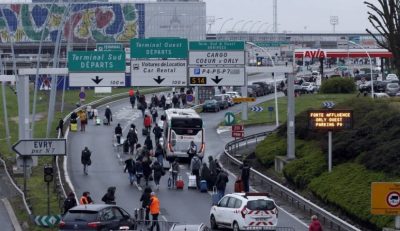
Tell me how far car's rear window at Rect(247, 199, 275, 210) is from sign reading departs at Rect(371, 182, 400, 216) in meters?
6.33

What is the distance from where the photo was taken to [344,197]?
33.3 meters

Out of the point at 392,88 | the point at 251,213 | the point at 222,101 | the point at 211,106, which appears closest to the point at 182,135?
the point at 251,213

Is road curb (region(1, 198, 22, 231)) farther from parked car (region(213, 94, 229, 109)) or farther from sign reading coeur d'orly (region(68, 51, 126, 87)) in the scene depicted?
parked car (region(213, 94, 229, 109))

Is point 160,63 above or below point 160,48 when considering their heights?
below

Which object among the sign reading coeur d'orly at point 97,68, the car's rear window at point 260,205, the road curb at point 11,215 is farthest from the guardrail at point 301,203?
the road curb at point 11,215

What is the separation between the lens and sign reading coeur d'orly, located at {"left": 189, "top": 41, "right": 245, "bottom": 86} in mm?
49281

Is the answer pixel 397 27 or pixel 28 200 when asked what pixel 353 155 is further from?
pixel 28 200

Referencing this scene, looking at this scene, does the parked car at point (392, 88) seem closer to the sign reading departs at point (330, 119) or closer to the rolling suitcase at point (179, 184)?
the rolling suitcase at point (179, 184)

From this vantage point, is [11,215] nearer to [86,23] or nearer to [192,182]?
[192,182]

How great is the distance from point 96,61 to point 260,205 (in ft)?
67.1

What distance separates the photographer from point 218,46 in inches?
1961

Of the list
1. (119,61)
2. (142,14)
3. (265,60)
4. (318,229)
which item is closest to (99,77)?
(119,61)

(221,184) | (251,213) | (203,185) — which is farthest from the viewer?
(203,185)

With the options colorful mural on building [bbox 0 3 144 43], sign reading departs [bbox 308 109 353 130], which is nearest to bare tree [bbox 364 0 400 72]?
sign reading departs [bbox 308 109 353 130]
